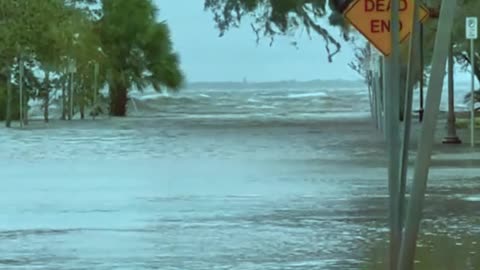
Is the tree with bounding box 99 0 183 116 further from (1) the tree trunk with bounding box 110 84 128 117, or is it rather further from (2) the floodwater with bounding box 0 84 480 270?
(2) the floodwater with bounding box 0 84 480 270

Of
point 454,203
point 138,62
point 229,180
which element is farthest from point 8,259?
point 138,62

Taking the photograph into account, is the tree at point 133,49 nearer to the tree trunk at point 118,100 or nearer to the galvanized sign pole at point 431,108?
the tree trunk at point 118,100

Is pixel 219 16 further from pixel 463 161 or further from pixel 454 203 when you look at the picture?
pixel 454 203

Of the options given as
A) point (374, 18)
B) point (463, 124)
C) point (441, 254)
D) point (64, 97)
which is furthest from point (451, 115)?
point (64, 97)

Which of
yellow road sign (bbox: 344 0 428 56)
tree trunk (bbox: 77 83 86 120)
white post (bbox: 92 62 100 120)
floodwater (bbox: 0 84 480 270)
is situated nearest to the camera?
yellow road sign (bbox: 344 0 428 56)

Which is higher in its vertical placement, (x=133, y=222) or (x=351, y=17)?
(x=351, y=17)

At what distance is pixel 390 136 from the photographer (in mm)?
9062

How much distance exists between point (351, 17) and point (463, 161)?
13.3 metres

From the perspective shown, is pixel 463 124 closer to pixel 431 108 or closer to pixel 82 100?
pixel 82 100

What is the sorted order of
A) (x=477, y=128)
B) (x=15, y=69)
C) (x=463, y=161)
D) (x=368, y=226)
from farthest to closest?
(x=15, y=69)
(x=477, y=128)
(x=463, y=161)
(x=368, y=226)

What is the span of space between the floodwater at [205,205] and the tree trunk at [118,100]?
92.4ft

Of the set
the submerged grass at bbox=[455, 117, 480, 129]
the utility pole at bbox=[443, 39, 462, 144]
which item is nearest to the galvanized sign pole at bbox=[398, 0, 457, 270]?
the utility pole at bbox=[443, 39, 462, 144]

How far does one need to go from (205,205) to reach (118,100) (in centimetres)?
4366

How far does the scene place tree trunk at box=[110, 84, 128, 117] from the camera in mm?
58844
